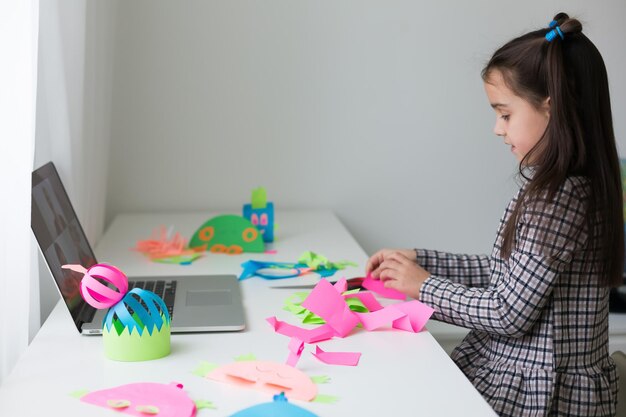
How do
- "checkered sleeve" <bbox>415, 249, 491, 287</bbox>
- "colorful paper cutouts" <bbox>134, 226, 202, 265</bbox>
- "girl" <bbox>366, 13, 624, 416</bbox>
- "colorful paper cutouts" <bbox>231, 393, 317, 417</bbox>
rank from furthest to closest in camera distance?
"colorful paper cutouts" <bbox>134, 226, 202, 265</bbox> → "checkered sleeve" <bbox>415, 249, 491, 287</bbox> → "girl" <bbox>366, 13, 624, 416</bbox> → "colorful paper cutouts" <bbox>231, 393, 317, 417</bbox>

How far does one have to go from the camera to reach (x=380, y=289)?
1515mm

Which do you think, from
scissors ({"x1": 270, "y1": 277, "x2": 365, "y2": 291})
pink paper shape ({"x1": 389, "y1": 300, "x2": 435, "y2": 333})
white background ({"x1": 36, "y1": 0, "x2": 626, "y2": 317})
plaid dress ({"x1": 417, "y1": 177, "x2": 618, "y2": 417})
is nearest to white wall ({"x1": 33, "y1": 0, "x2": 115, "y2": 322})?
white background ({"x1": 36, "y1": 0, "x2": 626, "y2": 317})

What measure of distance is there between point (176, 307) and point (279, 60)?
123 centimetres

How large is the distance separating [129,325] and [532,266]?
2.07 feet

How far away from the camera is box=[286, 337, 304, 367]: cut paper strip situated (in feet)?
3.59

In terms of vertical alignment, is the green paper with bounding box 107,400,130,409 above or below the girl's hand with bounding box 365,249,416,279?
below

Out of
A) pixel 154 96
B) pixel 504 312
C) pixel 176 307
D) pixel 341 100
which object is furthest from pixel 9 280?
pixel 341 100

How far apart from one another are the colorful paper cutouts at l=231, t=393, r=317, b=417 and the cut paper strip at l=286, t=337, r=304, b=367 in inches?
6.5

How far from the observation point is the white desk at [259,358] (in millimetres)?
947

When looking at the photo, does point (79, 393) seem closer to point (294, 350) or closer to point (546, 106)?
point (294, 350)

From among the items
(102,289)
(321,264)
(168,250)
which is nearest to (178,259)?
(168,250)

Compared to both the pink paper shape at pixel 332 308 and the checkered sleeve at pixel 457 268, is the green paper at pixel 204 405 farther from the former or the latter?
the checkered sleeve at pixel 457 268

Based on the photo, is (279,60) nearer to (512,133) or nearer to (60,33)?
(60,33)

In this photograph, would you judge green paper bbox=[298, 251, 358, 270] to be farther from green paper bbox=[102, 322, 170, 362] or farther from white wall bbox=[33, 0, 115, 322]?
green paper bbox=[102, 322, 170, 362]
